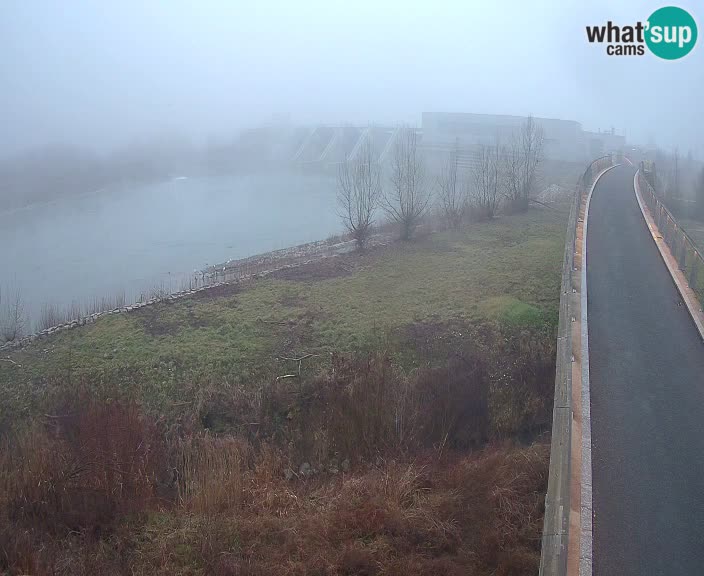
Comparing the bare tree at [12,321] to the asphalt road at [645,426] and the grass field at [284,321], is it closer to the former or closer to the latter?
the grass field at [284,321]

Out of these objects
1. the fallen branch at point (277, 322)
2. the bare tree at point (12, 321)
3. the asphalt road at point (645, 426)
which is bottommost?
the bare tree at point (12, 321)

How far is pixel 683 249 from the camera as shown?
35.6 ft

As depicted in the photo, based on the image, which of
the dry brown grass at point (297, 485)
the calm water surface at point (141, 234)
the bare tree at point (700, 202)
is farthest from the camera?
the bare tree at point (700, 202)

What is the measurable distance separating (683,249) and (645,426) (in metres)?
6.23

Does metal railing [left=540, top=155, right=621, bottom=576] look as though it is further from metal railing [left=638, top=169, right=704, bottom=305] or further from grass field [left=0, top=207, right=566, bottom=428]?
grass field [left=0, top=207, right=566, bottom=428]

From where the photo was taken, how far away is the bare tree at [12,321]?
12.6 m

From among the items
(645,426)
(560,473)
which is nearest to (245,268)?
(645,426)

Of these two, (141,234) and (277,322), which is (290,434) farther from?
(141,234)

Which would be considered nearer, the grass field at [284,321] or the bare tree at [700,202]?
the grass field at [284,321]

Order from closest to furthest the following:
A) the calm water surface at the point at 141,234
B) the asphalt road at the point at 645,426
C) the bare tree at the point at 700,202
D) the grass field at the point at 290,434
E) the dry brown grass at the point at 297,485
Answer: the asphalt road at the point at 645,426 < the dry brown grass at the point at 297,485 < the grass field at the point at 290,434 < the calm water surface at the point at 141,234 < the bare tree at the point at 700,202

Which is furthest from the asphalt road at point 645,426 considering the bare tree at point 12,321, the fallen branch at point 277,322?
the bare tree at point 12,321

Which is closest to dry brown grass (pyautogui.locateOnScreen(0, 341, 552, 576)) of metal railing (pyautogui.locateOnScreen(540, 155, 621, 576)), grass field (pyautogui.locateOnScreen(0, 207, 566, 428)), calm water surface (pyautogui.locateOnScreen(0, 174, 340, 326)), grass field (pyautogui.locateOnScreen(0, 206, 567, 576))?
grass field (pyautogui.locateOnScreen(0, 206, 567, 576))

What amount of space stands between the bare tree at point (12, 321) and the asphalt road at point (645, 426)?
11368mm

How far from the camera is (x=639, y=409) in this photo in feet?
20.4
